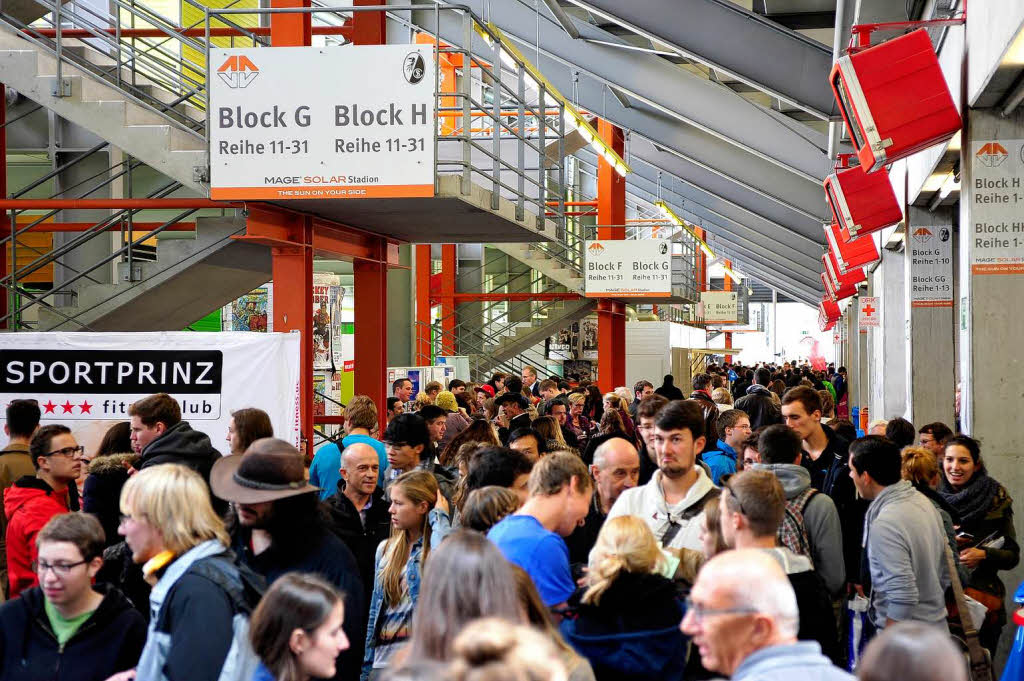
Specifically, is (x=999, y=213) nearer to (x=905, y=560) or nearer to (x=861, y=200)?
(x=905, y=560)

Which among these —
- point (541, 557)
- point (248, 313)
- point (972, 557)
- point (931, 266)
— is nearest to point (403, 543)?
point (541, 557)

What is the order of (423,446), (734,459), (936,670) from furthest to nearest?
(734,459)
(423,446)
(936,670)

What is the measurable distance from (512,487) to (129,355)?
528 cm

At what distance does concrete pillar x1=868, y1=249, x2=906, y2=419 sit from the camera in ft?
50.5

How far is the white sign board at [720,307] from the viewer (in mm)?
43969

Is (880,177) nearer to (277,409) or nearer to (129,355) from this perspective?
(277,409)

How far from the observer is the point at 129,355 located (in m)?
9.55

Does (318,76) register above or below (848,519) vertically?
above

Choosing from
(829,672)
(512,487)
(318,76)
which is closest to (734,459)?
(512,487)

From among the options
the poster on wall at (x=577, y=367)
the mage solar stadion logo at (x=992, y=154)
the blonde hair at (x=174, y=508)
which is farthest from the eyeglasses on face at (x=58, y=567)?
the poster on wall at (x=577, y=367)

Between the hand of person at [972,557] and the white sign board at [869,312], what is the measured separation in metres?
11.3

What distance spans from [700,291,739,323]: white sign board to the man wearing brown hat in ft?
132

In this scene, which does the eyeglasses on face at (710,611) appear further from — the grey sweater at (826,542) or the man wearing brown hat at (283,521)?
the grey sweater at (826,542)

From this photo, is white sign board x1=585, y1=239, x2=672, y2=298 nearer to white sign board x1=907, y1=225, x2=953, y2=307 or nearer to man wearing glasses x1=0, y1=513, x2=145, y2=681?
white sign board x1=907, y1=225, x2=953, y2=307
